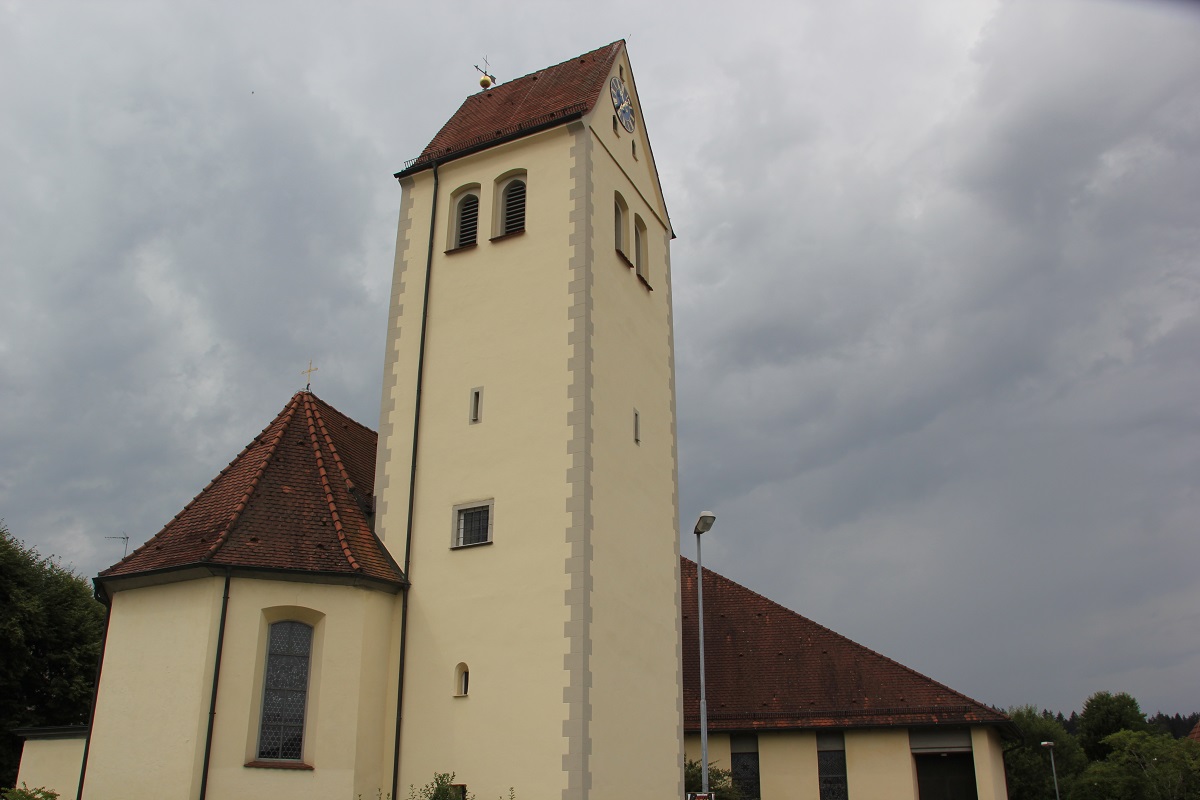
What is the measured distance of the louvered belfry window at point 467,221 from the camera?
24.8 m

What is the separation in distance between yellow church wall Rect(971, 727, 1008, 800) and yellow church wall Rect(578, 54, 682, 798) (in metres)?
8.98

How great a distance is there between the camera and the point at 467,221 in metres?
25.1

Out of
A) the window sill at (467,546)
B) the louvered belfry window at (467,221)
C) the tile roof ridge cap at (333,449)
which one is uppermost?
the louvered belfry window at (467,221)

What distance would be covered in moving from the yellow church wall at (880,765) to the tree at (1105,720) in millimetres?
53268

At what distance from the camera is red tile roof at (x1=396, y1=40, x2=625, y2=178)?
25.1m

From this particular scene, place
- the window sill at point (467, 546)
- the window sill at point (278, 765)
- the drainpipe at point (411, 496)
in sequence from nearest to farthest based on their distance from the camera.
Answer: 1. the window sill at point (278, 765)
2. the drainpipe at point (411, 496)
3. the window sill at point (467, 546)

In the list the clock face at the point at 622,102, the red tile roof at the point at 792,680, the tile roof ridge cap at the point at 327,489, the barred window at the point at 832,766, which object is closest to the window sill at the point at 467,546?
the tile roof ridge cap at the point at 327,489

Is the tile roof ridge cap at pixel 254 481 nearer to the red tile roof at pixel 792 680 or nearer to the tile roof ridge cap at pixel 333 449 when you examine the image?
the tile roof ridge cap at pixel 333 449

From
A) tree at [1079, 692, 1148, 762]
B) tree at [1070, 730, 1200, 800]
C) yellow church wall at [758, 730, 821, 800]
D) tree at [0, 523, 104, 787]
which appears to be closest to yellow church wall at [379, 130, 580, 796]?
yellow church wall at [758, 730, 821, 800]

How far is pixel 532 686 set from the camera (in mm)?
19422

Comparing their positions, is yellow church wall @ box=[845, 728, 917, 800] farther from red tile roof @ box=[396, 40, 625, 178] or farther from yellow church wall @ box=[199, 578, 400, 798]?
red tile roof @ box=[396, 40, 625, 178]

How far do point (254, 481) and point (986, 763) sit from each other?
1939 cm

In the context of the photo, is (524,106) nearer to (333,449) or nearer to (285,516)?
(333,449)

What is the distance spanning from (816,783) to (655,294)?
45.1ft
